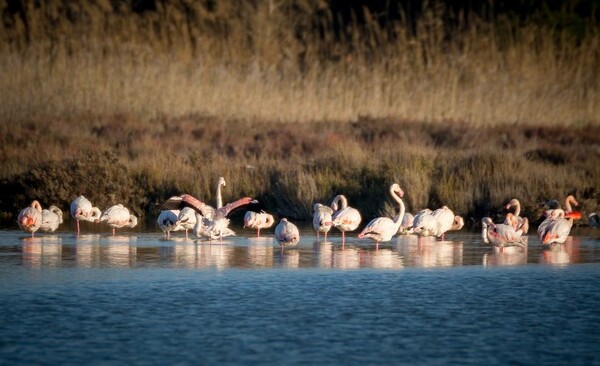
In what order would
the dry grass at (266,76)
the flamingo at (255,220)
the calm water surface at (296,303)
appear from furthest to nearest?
the dry grass at (266,76) < the flamingo at (255,220) < the calm water surface at (296,303)

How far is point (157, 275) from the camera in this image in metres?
10.9

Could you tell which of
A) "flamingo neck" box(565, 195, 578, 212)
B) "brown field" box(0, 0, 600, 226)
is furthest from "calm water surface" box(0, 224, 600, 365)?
"brown field" box(0, 0, 600, 226)

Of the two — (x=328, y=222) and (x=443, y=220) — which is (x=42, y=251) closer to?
(x=328, y=222)

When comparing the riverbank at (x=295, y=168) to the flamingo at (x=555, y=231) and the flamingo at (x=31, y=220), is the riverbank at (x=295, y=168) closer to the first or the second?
the flamingo at (x=555, y=231)

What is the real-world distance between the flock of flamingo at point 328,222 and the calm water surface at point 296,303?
0.20 meters

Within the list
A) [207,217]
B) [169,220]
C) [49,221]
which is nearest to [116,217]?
[169,220]

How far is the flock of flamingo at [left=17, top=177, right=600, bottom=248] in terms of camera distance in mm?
12898

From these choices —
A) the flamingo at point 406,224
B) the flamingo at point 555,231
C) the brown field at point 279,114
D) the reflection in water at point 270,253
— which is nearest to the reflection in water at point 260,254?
the reflection in water at point 270,253

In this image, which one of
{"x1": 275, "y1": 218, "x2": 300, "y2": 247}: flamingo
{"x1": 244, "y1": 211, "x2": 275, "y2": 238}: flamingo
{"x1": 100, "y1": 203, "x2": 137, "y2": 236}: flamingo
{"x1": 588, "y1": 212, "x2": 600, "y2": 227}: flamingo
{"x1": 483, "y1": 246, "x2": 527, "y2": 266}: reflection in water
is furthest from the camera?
{"x1": 588, "y1": 212, "x2": 600, "y2": 227}: flamingo

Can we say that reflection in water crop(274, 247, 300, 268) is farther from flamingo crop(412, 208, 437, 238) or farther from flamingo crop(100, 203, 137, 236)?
flamingo crop(100, 203, 137, 236)

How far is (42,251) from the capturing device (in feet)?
41.5

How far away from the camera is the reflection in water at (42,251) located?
1169 cm

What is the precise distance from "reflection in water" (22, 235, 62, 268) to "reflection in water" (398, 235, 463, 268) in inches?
145

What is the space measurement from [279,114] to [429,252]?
9.93 metres
